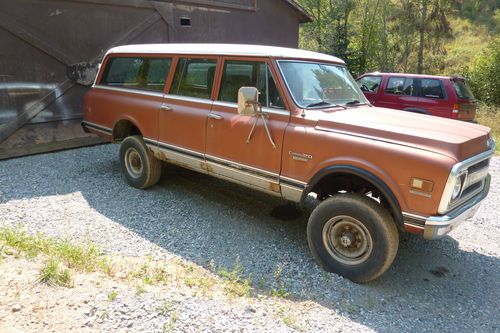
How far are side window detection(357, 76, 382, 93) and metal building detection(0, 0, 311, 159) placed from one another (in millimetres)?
5230

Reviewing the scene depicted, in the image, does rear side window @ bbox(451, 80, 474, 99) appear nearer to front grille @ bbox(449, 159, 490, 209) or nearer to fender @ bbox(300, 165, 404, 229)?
front grille @ bbox(449, 159, 490, 209)

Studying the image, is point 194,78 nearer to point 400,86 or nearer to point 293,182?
point 293,182

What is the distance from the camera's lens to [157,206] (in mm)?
5539

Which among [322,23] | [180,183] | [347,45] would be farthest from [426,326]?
[322,23]

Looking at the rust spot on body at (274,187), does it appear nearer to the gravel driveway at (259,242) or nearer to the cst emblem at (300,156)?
the cst emblem at (300,156)

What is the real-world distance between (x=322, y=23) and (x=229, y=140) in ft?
82.7

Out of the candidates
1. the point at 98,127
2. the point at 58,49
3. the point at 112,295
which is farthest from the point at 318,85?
the point at 58,49

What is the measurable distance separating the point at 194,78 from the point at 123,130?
1838 millimetres

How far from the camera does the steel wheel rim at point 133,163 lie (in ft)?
20.3

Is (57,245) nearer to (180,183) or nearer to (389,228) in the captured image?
(180,183)

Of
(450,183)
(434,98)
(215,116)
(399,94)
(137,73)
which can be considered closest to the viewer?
(450,183)

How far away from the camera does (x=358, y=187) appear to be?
14.0ft

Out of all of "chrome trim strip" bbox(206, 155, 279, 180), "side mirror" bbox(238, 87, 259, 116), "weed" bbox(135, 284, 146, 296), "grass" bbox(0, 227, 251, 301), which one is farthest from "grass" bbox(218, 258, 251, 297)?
"side mirror" bbox(238, 87, 259, 116)

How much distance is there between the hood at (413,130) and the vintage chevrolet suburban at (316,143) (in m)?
0.01
